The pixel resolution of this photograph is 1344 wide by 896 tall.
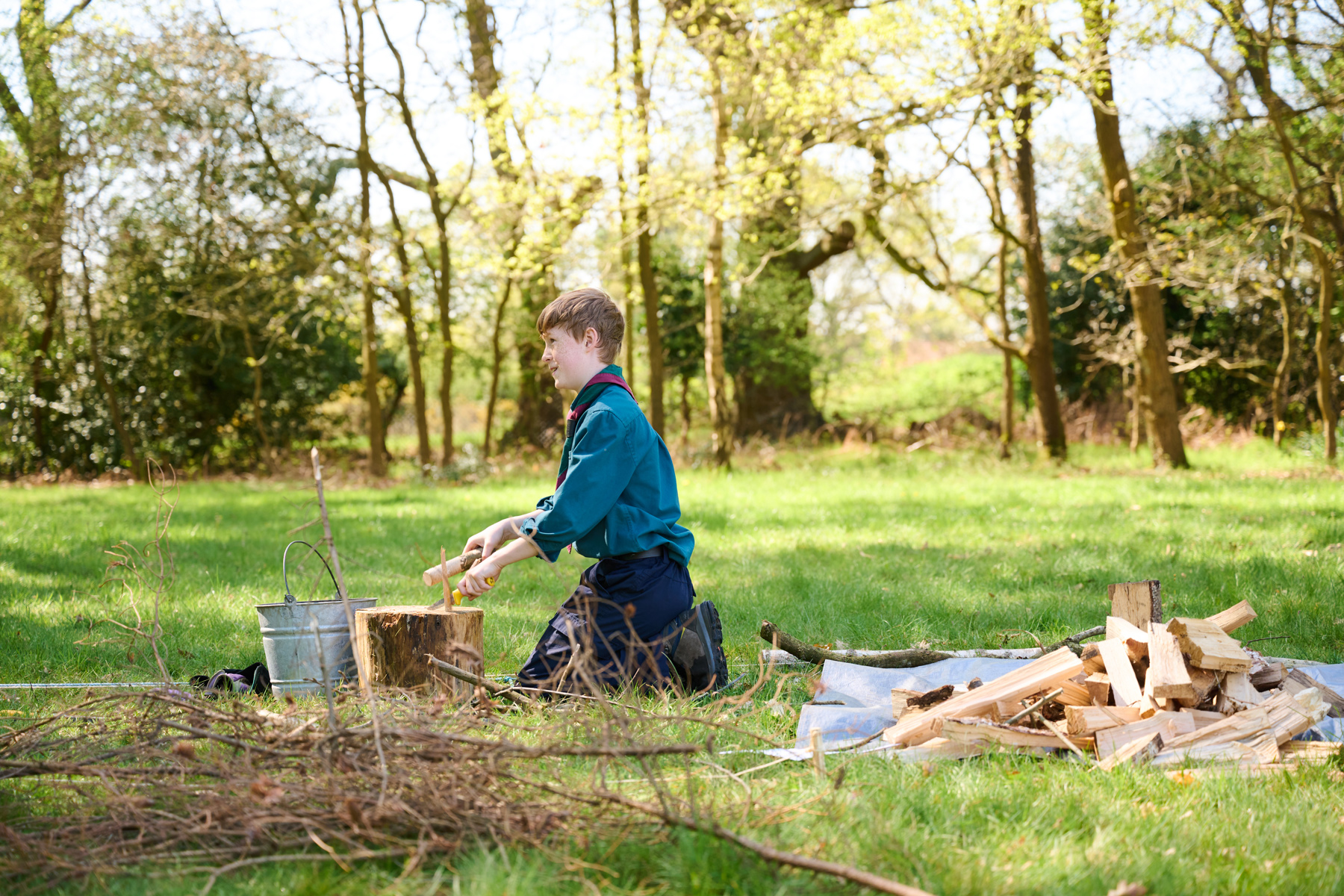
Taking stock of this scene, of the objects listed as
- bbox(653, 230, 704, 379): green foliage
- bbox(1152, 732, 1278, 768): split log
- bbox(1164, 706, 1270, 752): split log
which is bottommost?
bbox(1152, 732, 1278, 768): split log

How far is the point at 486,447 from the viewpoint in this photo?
18172 millimetres

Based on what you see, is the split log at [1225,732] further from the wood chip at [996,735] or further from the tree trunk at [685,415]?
the tree trunk at [685,415]

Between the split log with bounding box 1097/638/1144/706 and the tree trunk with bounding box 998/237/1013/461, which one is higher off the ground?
the tree trunk with bounding box 998/237/1013/461

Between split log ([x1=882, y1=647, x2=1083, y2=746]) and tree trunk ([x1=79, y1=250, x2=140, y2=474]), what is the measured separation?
15.8 metres

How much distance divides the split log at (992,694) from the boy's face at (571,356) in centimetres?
162

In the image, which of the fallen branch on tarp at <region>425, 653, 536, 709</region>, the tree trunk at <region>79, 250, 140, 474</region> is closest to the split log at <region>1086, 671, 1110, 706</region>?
the fallen branch on tarp at <region>425, 653, 536, 709</region>

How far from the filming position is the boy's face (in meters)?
3.76

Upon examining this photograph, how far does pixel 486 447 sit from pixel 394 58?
6.47 m

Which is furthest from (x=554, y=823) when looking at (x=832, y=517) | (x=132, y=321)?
(x=132, y=321)

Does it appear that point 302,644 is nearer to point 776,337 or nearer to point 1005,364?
point 1005,364

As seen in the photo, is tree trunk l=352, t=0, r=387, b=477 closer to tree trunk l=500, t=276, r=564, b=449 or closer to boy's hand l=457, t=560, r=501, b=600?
tree trunk l=500, t=276, r=564, b=449

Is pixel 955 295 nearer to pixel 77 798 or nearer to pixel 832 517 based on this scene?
pixel 832 517

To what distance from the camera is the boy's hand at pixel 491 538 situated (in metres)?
3.60

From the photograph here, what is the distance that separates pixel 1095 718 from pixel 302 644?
8.88 ft
